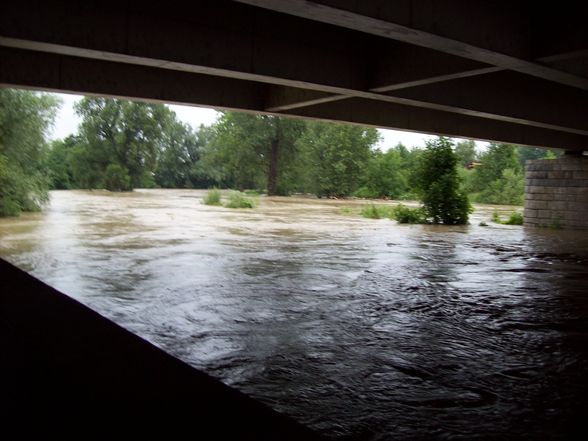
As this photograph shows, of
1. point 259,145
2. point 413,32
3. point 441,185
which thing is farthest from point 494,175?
point 413,32

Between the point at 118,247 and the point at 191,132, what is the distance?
70.1m

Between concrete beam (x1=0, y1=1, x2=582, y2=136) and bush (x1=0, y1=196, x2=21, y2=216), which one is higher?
concrete beam (x1=0, y1=1, x2=582, y2=136)

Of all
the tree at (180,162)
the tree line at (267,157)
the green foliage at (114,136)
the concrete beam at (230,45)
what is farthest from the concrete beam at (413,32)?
the tree at (180,162)

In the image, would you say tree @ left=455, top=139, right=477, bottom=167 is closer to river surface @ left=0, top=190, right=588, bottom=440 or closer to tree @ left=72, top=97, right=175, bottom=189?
tree @ left=72, top=97, right=175, bottom=189

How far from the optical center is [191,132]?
266 feet

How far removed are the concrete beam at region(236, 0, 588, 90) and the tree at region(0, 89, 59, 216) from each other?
18.5 meters

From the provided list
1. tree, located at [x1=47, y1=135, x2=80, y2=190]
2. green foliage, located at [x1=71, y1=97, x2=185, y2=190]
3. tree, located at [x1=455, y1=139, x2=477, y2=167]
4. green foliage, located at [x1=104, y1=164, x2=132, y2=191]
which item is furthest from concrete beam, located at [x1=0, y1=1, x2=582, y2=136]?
tree, located at [x1=455, y1=139, x2=477, y2=167]

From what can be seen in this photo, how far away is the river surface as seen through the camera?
3955 mm

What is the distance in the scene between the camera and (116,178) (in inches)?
2223

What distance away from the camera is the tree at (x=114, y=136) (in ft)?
195

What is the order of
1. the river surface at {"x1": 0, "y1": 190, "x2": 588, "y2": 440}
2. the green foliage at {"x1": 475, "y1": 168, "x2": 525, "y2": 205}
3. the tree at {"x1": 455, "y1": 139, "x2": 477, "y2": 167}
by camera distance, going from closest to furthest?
the river surface at {"x1": 0, "y1": 190, "x2": 588, "y2": 440}
the green foliage at {"x1": 475, "y1": 168, "x2": 525, "y2": 205}
the tree at {"x1": 455, "y1": 139, "x2": 477, "y2": 167}

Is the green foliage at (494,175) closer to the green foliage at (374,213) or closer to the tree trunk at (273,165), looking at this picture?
the tree trunk at (273,165)

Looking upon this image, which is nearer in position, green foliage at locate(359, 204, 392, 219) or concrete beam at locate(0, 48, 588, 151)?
concrete beam at locate(0, 48, 588, 151)

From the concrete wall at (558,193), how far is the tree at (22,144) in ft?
72.2
